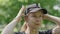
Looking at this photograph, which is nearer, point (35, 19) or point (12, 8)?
point (35, 19)

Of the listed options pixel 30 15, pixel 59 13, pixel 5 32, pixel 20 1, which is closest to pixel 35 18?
pixel 30 15

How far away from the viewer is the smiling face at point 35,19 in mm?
2102

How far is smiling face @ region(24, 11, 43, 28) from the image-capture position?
→ 2102 mm

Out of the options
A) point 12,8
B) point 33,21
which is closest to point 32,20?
point 33,21

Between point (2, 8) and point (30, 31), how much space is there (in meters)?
3.07

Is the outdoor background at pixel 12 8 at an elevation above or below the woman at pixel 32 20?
above

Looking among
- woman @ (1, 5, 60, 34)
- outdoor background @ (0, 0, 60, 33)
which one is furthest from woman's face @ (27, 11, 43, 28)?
outdoor background @ (0, 0, 60, 33)

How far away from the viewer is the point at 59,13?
5242 millimetres

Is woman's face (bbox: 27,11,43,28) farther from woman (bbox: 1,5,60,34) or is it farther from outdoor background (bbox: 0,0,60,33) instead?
outdoor background (bbox: 0,0,60,33)

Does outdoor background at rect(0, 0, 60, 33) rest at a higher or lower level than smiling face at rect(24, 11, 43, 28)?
higher

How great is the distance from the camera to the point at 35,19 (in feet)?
6.97

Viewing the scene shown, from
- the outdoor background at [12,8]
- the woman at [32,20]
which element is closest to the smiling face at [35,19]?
the woman at [32,20]

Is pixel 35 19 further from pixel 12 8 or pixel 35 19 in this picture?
pixel 12 8

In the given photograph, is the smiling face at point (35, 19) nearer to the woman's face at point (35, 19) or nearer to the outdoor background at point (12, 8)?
the woman's face at point (35, 19)
